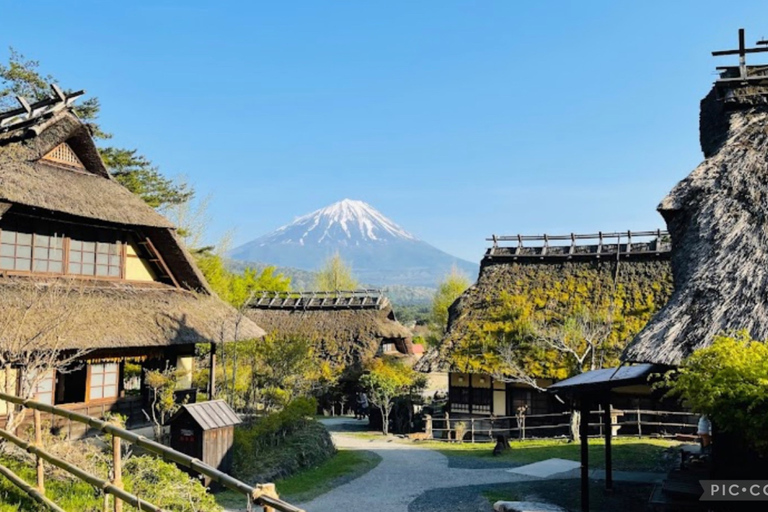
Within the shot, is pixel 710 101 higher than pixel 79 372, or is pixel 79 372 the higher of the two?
pixel 710 101

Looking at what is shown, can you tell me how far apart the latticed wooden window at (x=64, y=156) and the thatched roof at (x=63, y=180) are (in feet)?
0.45

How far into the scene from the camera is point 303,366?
2064cm

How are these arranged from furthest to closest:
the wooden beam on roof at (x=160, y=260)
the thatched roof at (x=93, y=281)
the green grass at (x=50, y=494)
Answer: the wooden beam on roof at (x=160, y=260) < the thatched roof at (x=93, y=281) < the green grass at (x=50, y=494)

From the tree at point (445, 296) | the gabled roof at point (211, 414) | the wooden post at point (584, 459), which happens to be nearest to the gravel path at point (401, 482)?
the wooden post at point (584, 459)

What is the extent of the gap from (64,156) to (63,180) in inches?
57.0

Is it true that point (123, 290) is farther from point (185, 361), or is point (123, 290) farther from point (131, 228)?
point (185, 361)

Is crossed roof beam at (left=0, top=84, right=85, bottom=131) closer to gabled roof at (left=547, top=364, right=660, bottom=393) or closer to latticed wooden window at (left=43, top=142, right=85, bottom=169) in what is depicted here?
latticed wooden window at (left=43, top=142, right=85, bottom=169)

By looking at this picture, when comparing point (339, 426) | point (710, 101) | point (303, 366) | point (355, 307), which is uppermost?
point (710, 101)

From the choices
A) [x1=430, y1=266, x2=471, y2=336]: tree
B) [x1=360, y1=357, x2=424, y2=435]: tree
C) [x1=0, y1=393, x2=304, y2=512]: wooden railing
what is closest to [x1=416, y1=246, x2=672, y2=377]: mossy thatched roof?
[x1=360, y1=357, x2=424, y2=435]: tree

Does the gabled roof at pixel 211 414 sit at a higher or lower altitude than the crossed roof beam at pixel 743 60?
lower

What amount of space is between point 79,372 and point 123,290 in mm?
3381

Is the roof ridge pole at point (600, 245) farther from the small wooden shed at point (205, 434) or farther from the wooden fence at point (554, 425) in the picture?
the small wooden shed at point (205, 434)

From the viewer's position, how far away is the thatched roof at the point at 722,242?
8.09 meters

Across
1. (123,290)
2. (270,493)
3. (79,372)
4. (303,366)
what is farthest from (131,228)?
(270,493)
